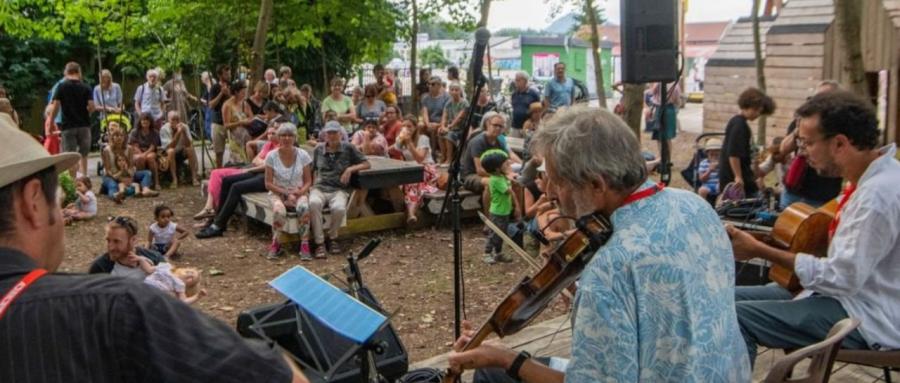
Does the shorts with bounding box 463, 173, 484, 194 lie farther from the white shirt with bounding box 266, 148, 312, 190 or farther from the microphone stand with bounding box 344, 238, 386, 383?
the microphone stand with bounding box 344, 238, 386, 383

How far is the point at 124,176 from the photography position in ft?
34.7

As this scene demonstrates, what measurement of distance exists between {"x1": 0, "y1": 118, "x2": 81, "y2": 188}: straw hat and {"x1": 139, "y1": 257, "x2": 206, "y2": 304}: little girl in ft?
12.1

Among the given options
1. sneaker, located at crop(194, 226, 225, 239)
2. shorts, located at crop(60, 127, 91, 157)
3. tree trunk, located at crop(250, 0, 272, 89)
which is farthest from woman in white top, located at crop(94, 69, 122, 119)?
sneaker, located at crop(194, 226, 225, 239)

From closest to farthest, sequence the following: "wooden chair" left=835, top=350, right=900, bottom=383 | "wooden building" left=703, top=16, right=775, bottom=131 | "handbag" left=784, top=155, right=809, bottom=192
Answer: "wooden chair" left=835, top=350, right=900, bottom=383, "handbag" left=784, top=155, right=809, bottom=192, "wooden building" left=703, top=16, right=775, bottom=131

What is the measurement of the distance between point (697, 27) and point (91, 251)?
6612 cm

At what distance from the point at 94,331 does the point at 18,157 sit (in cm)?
30

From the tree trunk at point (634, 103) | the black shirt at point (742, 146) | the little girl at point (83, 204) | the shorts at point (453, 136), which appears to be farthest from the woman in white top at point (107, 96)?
the black shirt at point (742, 146)

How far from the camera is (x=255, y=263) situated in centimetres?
752

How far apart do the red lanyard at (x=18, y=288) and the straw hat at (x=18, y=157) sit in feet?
0.46

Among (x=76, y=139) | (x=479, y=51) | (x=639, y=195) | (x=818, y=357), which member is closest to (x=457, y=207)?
(x=479, y=51)

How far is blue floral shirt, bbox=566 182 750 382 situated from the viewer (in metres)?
1.93

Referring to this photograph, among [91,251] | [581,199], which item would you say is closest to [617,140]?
[581,199]

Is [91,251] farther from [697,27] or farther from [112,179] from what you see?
[697,27]

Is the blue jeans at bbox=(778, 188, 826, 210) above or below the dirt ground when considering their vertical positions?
above
